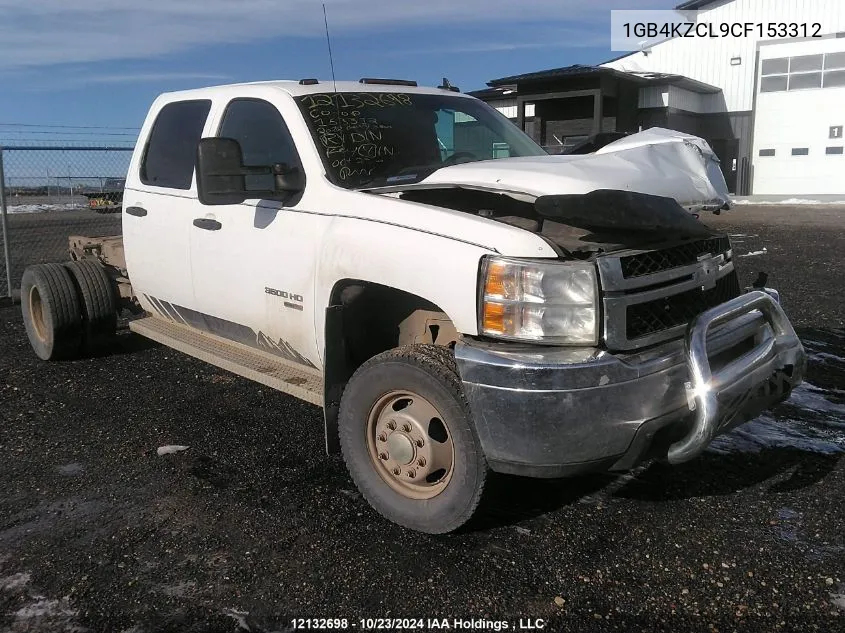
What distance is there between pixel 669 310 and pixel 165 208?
3.31 metres

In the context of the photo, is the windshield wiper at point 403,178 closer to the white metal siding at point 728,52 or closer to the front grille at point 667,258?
the front grille at point 667,258

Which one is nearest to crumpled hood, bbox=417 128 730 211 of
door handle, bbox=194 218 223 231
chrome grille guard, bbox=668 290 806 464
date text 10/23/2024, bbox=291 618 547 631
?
chrome grille guard, bbox=668 290 806 464

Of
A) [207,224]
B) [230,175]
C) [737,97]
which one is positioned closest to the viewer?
[230,175]

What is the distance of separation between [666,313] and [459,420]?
98 cm

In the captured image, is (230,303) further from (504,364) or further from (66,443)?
(504,364)

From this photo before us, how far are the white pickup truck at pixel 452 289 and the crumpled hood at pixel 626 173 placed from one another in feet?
0.05

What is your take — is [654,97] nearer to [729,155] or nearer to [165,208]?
[729,155]

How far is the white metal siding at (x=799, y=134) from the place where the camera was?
1139 inches

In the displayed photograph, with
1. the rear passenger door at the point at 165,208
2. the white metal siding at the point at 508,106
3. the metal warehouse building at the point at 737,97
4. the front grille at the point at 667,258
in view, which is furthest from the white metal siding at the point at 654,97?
the front grille at the point at 667,258

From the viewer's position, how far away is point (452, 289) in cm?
300

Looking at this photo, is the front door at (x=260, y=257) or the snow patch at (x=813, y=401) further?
the snow patch at (x=813, y=401)

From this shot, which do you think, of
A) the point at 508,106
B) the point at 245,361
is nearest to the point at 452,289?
the point at 245,361

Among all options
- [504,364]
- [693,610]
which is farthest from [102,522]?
[693,610]

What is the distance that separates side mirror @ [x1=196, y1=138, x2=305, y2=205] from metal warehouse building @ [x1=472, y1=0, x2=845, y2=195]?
24147 millimetres
